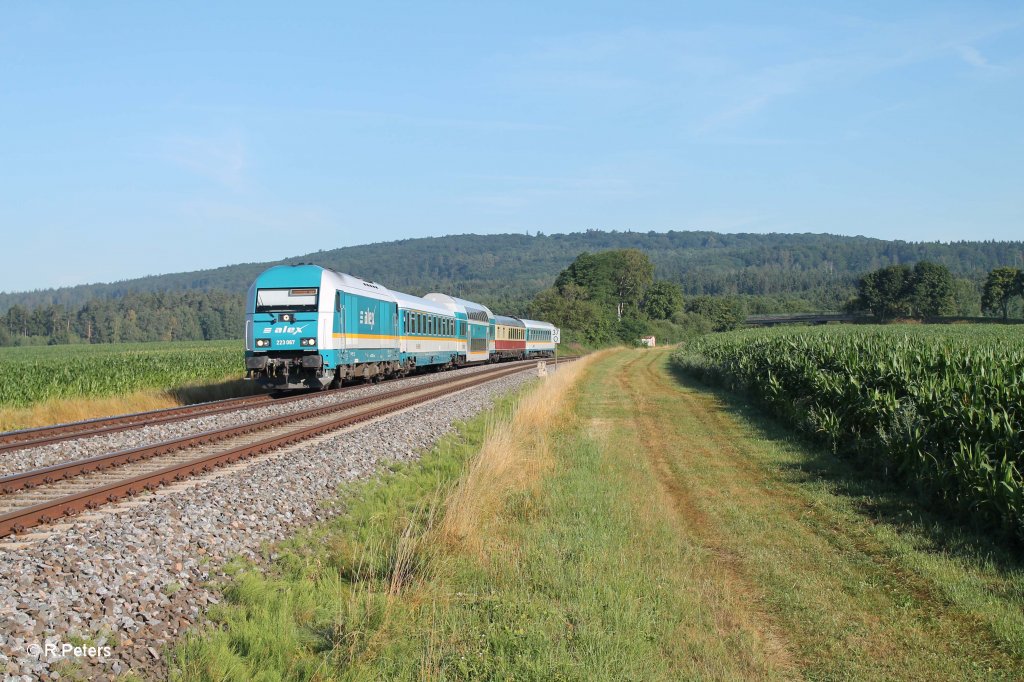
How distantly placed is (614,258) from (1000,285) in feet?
215

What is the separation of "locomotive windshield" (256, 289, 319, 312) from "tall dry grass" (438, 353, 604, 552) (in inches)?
308

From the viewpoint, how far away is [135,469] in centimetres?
1123

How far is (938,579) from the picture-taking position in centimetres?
689

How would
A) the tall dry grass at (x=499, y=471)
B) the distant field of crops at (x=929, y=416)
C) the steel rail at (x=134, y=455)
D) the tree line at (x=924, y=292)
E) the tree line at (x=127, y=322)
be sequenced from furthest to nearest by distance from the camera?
the tree line at (x=127, y=322)
the tree line at (x=924, y=292)
the steel rail at (x=134, y=455)
the distant field of crops at (x=929, y=416)
the tall dry grass at (x=499, y=471)

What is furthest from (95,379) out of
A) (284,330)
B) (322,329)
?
(322,329)

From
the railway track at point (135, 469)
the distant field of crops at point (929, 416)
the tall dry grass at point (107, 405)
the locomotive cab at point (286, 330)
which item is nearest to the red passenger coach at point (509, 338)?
the tall dry grass at point (107, 405)

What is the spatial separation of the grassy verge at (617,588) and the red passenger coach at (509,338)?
44.6 m

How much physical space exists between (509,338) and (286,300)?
3681 cm

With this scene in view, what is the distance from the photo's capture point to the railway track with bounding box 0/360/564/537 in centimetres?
841

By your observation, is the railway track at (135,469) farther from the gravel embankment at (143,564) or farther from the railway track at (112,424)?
the railway track at (112,424)

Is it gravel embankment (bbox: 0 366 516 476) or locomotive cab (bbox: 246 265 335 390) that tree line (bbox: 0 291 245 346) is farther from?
gravel embankment (bbox: 0 366 516 476)

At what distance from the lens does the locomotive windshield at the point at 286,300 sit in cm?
2253

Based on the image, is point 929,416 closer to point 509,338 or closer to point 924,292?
point 509,338

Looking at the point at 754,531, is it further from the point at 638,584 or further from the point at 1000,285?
the point at 1000,285
